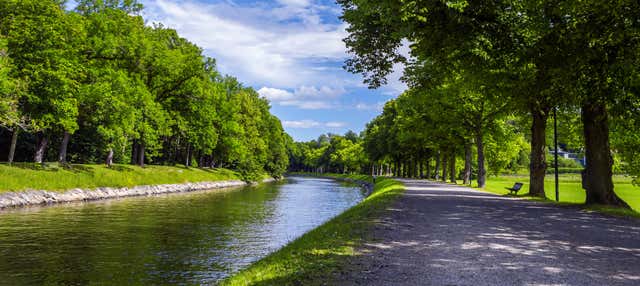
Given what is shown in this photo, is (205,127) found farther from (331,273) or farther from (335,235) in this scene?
(331,273)

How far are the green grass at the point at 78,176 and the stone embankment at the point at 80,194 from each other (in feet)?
1.72

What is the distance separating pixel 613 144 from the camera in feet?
100

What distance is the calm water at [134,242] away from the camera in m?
10.6

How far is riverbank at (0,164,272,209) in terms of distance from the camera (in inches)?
1003

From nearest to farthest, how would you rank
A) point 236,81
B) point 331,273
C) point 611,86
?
point 331,273 < point 611,86 < point 236,81

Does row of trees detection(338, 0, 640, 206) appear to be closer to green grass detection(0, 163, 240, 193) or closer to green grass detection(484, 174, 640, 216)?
green grass detection(484, 174, 640, 216)

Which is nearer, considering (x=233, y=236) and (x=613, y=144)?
(x=233, y=236)

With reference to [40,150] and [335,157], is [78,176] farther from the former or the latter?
[335,157]

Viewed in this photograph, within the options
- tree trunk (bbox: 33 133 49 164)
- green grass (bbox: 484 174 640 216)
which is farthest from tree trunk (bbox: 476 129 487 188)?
tree trunk (bbox: 33 133 49 164)

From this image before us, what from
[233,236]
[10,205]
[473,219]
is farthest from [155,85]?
[473,219]

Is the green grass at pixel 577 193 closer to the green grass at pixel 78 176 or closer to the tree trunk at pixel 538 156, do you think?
the tree trunk at pixel 538 156

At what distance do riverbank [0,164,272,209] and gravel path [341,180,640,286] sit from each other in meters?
21.9

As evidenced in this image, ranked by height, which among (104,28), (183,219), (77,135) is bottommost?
(183,219)

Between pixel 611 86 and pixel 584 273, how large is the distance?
12044 mm
